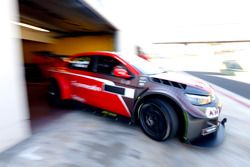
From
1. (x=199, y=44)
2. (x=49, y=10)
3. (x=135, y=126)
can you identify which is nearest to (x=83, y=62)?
(x=135, y=126)

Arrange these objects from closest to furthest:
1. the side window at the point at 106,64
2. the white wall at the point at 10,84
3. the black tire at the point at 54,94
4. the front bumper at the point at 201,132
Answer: the white wall at the point at 10,84 → the front bumper at the point at 201,132 → the side window at the point at 106,64 → the black tire at the point at 54,94

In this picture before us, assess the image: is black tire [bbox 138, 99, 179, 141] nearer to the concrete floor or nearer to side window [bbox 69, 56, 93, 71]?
the concrete floor

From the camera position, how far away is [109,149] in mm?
2986

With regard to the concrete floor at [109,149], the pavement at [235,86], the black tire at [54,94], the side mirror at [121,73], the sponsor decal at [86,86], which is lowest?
the concrete floor at [109,149]

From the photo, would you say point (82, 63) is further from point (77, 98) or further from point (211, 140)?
point (211, 140)

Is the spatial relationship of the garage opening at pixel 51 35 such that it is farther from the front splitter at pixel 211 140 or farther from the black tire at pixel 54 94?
the front splitter at pixel 211 140

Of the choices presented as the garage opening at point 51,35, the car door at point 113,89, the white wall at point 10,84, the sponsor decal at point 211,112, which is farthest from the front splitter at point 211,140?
the garage opening at point 51,35

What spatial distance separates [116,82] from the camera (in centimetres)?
370

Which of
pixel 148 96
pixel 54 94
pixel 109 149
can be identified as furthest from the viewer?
pixel 54 94

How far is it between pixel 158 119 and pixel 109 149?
3.15ft

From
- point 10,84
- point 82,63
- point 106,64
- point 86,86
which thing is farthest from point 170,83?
point 10,84

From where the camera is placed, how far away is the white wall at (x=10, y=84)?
8.38 ft

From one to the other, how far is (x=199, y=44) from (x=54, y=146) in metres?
26.6

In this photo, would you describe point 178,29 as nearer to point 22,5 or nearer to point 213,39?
point 213,39
